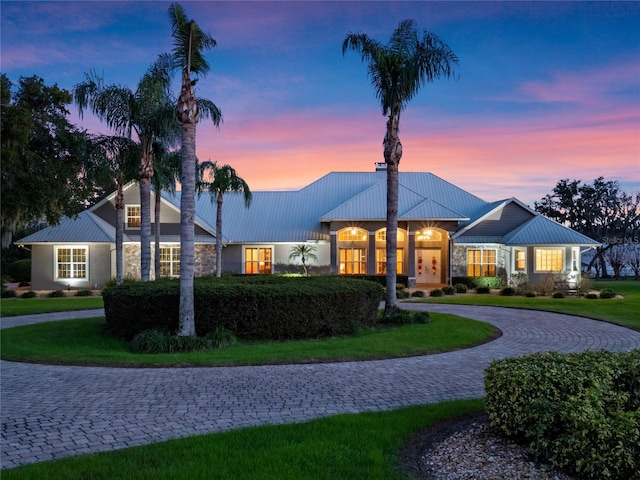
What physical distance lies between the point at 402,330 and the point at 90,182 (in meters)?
13.1

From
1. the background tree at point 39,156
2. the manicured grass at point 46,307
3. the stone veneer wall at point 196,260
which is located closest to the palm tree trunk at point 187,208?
the background tree at point 39,156

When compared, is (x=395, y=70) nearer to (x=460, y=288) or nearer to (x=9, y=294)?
(x=460, y=288)

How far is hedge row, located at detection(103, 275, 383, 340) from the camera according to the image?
1202 cm

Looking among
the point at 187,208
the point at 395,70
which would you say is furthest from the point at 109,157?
the point at 395,70

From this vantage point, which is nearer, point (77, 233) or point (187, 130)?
point (187, 130)

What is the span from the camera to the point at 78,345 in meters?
11.7

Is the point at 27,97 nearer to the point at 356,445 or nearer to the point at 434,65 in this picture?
the point at 434,65

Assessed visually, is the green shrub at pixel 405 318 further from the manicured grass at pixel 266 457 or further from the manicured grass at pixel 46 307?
the manicured grass at pixel 46 307

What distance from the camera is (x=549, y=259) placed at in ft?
97.6

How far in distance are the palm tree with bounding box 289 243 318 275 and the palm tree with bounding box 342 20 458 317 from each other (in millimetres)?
15506

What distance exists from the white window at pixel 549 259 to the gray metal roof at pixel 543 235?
68 cm

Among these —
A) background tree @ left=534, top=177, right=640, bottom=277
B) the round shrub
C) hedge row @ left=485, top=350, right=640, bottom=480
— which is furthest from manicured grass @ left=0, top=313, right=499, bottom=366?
background tree @ left=534, top=177, right=640, bottom=277

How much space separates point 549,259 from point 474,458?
27.8 m

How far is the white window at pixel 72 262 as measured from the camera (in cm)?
2991
